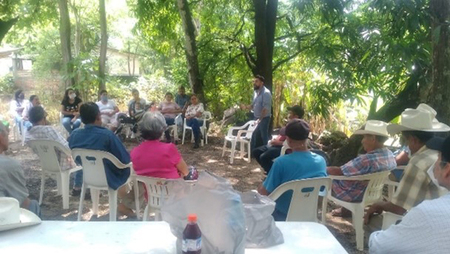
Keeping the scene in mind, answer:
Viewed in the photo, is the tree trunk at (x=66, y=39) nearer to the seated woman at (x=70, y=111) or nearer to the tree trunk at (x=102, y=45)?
the tree trunk at (x=102, y=45)

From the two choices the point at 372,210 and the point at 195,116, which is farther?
the point at 195,116

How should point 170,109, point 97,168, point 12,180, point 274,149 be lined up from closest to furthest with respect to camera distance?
point 12,180 → point 97,168 → point 274,149 → point 170,109

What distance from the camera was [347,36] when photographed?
20.5ft

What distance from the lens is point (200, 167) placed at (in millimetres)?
6723

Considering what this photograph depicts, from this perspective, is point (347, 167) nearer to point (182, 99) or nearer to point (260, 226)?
point (260, 226)

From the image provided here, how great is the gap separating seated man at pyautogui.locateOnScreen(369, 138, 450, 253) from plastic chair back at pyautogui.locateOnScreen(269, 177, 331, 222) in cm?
119

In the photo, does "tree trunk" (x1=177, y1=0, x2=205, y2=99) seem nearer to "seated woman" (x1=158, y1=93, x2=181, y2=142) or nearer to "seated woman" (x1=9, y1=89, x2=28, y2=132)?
"seated woman" (x1=158, y1=93, x2=181, y2=142)

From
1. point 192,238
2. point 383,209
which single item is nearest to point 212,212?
point 192,238

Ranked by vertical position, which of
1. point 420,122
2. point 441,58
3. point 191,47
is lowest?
point 420,122

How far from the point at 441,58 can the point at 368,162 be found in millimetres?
1097

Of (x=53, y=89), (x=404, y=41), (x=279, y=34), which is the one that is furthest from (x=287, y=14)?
(x=53, y=89)

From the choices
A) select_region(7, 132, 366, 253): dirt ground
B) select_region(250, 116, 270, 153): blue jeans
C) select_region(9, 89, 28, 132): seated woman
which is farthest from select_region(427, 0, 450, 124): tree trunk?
select_region(9, 89, 28, 132): seated woman

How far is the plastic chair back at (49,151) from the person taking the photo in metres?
4.30

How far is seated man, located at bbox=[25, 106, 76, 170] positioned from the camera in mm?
4367
